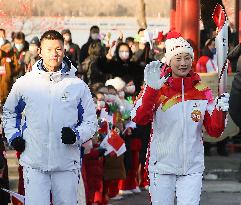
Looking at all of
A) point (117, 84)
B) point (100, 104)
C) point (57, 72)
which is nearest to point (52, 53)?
point (57, 72)

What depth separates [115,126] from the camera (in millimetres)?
10273

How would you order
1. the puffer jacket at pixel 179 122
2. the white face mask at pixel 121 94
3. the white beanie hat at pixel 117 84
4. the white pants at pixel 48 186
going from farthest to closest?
the white beanie hat at pixel 117 84 → the white face mask at pixel 121 94 → the white pants at pixel 48 186 → the puffer jacket at pixel 179 122

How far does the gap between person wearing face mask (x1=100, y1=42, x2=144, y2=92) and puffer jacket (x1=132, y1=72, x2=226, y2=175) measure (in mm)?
6218

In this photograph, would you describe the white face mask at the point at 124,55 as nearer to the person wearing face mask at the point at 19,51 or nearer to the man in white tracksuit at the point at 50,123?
the person wearing face mask at the point at 19,51

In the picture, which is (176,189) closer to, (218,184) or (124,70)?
(218,184)

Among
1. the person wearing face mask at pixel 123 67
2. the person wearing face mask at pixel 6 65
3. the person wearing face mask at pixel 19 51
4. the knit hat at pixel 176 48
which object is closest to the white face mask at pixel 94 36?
the person wearing face mask at pixel 19 51

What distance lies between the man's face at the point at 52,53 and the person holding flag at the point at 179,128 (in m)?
0.64

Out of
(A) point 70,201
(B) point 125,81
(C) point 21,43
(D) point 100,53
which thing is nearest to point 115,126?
(B) point 125,81

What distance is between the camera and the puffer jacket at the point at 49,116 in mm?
6684

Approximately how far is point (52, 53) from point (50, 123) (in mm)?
487

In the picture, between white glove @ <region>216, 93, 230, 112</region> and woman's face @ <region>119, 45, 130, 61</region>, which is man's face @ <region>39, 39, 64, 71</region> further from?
woman's face @ <region>119, 45, 130, 61</region>

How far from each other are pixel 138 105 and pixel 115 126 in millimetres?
3691

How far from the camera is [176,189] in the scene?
6.70 m

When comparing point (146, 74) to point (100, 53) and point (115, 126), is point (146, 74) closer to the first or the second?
point (115, 126)
